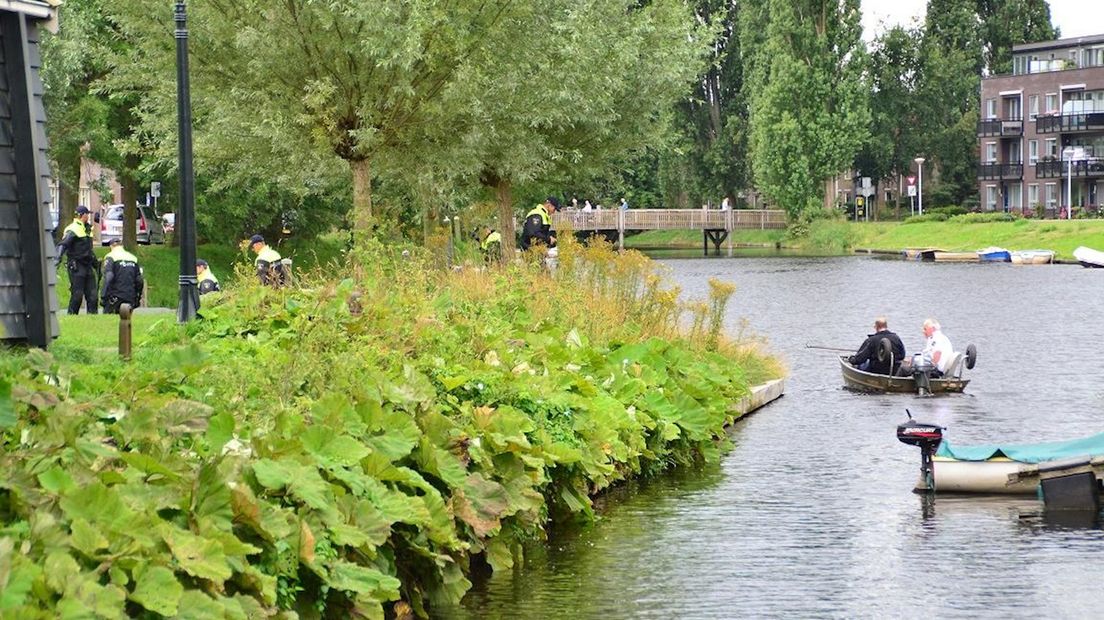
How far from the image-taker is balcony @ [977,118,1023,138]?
106250 mm

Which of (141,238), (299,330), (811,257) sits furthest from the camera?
(811,257)

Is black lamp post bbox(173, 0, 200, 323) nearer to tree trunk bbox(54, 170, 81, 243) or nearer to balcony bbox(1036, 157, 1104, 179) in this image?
tree trunk bbox(54, 170, 81, 243)

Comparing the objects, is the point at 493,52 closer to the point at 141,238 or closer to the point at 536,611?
the point at 536,611

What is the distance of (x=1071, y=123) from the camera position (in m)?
104

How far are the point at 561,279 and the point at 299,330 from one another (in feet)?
32.7

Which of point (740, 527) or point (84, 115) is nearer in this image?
point (740, 527)

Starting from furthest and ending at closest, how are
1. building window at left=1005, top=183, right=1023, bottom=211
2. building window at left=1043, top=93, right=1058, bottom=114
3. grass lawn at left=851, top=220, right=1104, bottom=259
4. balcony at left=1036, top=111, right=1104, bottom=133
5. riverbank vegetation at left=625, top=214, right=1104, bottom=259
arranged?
building window at left=1005, top=183, right=1023, bottom=211 < building window at left=1043, top=93, right=1058, bottom=114 < balcony at left=1036, top=111, right=1104, bottom=133 < riverbank vegetation at left=625, top=214, right=1104, bottom=259 < grass lawn at left=851, top=220, right=1104, bottom=259

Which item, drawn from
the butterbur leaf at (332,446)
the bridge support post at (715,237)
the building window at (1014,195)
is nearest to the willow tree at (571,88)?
the butterbur leaf at (332,446)

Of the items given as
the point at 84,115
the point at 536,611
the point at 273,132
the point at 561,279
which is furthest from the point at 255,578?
Result: the point at 84,115

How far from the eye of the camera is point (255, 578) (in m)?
9.20

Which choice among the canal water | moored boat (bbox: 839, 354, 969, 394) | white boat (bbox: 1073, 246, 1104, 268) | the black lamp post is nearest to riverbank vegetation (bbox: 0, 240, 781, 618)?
the canal water

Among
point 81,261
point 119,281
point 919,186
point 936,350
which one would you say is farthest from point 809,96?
point 119,281

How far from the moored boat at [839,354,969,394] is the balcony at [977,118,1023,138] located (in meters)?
81.2

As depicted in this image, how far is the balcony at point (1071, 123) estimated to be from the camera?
10231 cm
